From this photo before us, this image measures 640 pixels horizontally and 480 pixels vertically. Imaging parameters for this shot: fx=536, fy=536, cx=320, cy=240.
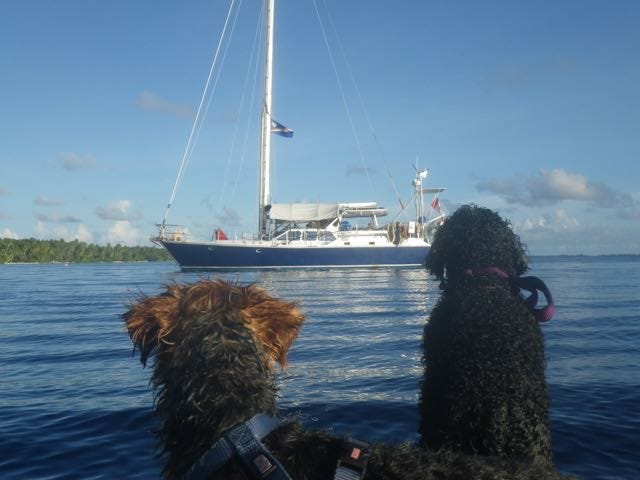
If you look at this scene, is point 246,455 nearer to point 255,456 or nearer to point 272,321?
point 255,456

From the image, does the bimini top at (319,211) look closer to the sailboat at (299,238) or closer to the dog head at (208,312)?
the sailboat at (299,238)

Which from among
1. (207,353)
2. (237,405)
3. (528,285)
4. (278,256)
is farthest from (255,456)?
(278,256)

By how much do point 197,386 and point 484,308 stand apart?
1.97 meters

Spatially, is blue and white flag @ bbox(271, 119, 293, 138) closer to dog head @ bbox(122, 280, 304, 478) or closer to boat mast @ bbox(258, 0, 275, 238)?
boat mast @ bbox(258, 0, 275, 238)

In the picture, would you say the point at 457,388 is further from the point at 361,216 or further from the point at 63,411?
the point at 361,216

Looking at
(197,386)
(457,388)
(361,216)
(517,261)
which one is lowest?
(457,388)

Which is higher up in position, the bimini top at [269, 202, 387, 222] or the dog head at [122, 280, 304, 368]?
the bimini top at [269, 202, 387, 222]

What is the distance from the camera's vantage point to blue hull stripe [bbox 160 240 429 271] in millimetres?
41812

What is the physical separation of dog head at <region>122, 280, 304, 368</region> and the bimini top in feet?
135

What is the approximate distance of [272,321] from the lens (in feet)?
7.86

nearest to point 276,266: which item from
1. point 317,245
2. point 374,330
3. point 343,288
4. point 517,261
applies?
point 317,245

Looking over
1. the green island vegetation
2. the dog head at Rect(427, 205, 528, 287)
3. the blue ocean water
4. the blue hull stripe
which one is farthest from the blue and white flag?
the green island vegetation

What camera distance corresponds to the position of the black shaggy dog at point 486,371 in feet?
10.1

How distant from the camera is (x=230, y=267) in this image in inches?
1700
